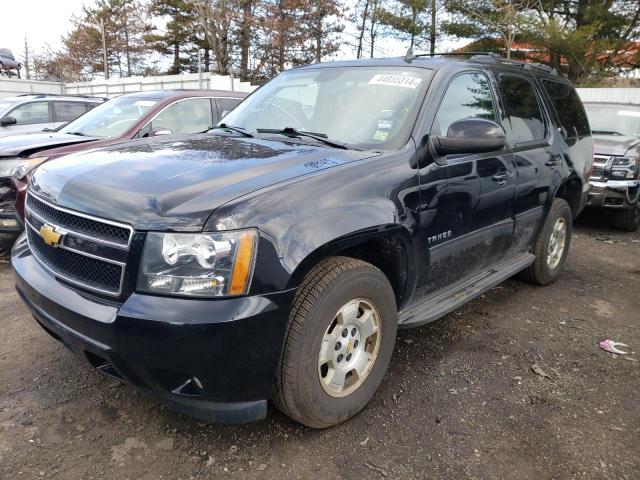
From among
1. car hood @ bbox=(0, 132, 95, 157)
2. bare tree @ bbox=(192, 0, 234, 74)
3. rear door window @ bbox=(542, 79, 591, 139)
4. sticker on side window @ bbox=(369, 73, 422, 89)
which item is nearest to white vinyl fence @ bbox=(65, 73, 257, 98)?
bare tree @ bbox=(192, 0, 234, 74)

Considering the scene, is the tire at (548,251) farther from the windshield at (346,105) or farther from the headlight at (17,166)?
the headlight at (17,166)

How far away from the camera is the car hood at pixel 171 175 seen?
6.63ft

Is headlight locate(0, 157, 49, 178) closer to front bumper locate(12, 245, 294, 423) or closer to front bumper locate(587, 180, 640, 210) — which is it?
front bumper locate(12, 245, 294, 423)

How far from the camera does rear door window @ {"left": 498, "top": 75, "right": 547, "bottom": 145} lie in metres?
3.74

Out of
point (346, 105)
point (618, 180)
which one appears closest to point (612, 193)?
point (618, 180)

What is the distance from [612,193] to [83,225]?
22.3ft

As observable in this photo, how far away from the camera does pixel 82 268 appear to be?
2.19 meters

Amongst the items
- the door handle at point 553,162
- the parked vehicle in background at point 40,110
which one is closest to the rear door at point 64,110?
the parked vehicle in background at point 40,110

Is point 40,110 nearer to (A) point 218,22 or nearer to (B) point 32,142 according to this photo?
(B) point 32,142

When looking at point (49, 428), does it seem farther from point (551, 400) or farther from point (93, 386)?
point (551, 400)

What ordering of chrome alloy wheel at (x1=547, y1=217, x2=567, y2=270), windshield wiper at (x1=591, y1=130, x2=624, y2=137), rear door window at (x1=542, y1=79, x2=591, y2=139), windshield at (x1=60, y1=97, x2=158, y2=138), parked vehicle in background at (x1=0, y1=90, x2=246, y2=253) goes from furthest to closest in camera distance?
windshield wiper at (x1=591, y1=130, x2=624, y2=137) → windshield at (x1=60, y1=97, x2=158, y2=138) → parked vehicle in background at (x1=0, y1=90, x2=246, y2=253) → chrome alloy wheel at (x1=547, y1=217, x2=567, y2=270) → rear door window at (x1=542, y1=79, x2=591, y2=139)

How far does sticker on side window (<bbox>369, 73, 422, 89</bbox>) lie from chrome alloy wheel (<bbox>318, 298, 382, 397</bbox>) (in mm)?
1408

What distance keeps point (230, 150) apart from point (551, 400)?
7.46 feet

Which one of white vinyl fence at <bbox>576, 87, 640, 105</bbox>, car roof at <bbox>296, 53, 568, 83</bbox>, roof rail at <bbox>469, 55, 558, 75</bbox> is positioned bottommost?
car roof at <bbox>296, 53, 568, 83</bbox>
